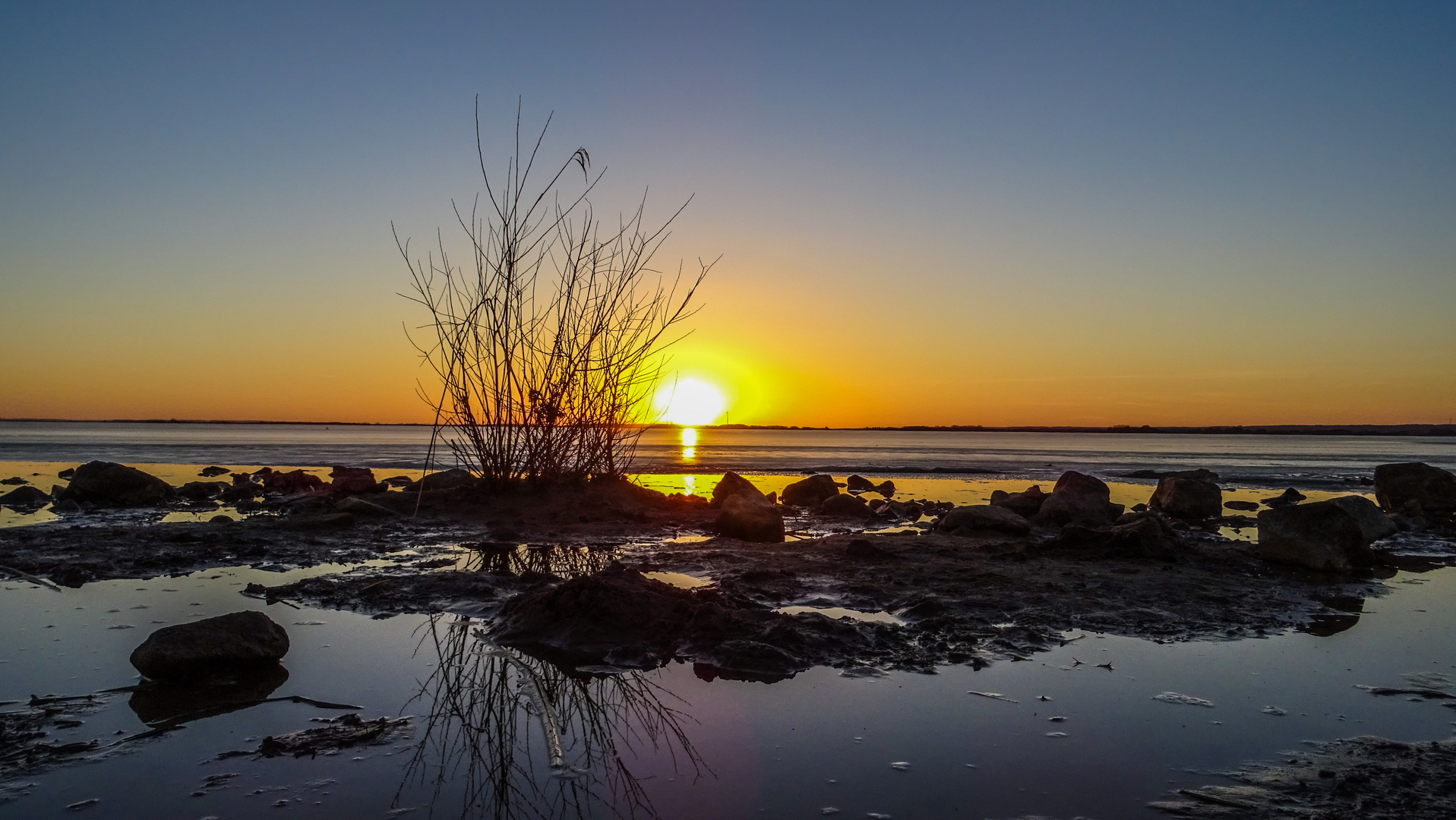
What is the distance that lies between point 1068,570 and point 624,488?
18.0 feet

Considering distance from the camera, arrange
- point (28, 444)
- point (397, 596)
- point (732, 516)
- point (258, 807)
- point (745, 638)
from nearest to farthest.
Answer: point (258, 807), point (745, 638), point (397, 596), point (732, 516), point (28, 444)

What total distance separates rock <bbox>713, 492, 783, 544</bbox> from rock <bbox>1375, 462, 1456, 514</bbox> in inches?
360

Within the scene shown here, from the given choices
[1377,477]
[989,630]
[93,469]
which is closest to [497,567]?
[989,630]

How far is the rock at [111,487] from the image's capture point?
33.4ft

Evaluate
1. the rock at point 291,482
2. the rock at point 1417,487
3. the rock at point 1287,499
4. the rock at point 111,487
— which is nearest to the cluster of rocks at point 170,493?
the rock at point 111,487

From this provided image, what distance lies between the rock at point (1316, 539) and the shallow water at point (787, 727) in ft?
6.94

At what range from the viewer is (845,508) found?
33.8ft

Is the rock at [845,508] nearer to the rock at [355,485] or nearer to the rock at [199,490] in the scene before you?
the rock at [355,485]

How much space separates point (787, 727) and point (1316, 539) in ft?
18.5

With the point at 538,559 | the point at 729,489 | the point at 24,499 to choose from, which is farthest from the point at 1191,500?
the point at 24,499

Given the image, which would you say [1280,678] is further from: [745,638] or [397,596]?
[397,596]

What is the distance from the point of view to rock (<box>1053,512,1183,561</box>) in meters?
6.34

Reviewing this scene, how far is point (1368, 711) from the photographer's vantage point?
3051 millimetres

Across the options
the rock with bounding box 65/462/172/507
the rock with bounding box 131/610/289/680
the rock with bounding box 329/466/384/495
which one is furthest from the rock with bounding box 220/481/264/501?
the rock with bounding box 131/610/289/680
